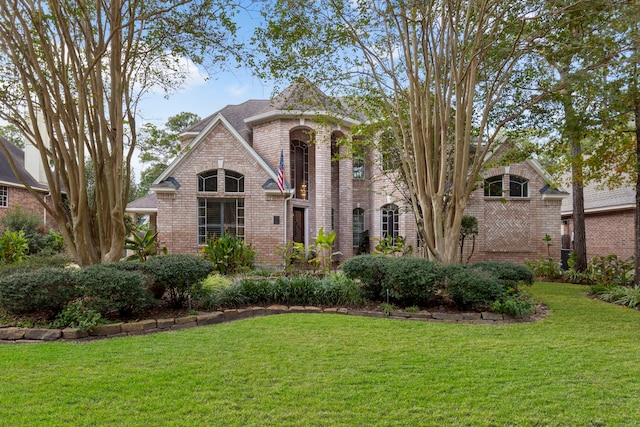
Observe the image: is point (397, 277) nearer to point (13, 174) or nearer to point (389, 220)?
point (389, 220)

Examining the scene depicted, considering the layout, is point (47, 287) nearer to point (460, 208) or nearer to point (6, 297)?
point (6, 297)

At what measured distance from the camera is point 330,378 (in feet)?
12.6

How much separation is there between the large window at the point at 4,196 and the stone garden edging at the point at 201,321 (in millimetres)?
17999

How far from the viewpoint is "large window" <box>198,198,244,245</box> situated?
14.4m

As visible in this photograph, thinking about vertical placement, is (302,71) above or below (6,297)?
above

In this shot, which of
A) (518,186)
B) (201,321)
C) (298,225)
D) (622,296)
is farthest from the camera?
(298,225)

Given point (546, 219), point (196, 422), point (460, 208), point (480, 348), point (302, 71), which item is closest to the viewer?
point (196, 422)

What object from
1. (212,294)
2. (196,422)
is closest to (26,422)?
(196,422)

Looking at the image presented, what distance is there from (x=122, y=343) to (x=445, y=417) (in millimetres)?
4192

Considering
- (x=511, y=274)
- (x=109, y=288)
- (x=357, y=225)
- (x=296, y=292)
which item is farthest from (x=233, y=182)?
(x=511, y=274)

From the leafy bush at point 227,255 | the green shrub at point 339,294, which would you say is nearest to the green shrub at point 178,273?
the green shrub at point 339,294

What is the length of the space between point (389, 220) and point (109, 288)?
12.9m

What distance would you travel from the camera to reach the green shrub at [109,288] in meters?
5.68

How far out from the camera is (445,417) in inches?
122
